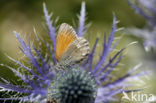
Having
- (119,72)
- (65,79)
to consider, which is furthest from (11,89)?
(119,72)

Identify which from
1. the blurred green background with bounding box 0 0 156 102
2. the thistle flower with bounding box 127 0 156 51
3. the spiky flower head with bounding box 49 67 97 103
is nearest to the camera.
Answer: the spiky flower head with bounding box 49 67 97 103

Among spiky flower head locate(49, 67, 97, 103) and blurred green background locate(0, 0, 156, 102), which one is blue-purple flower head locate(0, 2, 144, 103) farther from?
blurred green background locate(0, 0, 156, 102)

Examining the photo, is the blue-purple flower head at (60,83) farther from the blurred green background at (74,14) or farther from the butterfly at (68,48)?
the blurred green background at (74,14)

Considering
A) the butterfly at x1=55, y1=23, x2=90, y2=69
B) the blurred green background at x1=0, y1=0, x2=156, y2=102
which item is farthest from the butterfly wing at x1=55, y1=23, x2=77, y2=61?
the blurred green background at x1=0, y1=0, x2=156, y2=102

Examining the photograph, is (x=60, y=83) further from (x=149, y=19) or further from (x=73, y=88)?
(x=149, y=19)

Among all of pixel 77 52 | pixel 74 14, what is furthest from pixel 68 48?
pixel 74 14

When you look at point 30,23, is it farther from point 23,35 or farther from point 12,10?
point 23,35

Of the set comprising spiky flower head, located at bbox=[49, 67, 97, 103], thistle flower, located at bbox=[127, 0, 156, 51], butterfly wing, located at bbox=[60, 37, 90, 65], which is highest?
thistle flower, located at bbox=[127, 0, 156, 51]

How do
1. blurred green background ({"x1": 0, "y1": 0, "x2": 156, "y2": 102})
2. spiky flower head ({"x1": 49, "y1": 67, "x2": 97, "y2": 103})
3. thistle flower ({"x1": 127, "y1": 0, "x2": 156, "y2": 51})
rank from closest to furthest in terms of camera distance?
spiky flower head ({"x1": 49, "y1": 67, "x2": 97, "y2": 103}) → thistle flower ({"x1": 127, "y1": 0, "x2": 156, "y2": 51}) → blurred green background ({"x1": 0, "y1": 0, "x2": 156, "y2": 102})

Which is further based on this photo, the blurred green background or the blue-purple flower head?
the blurred green background
